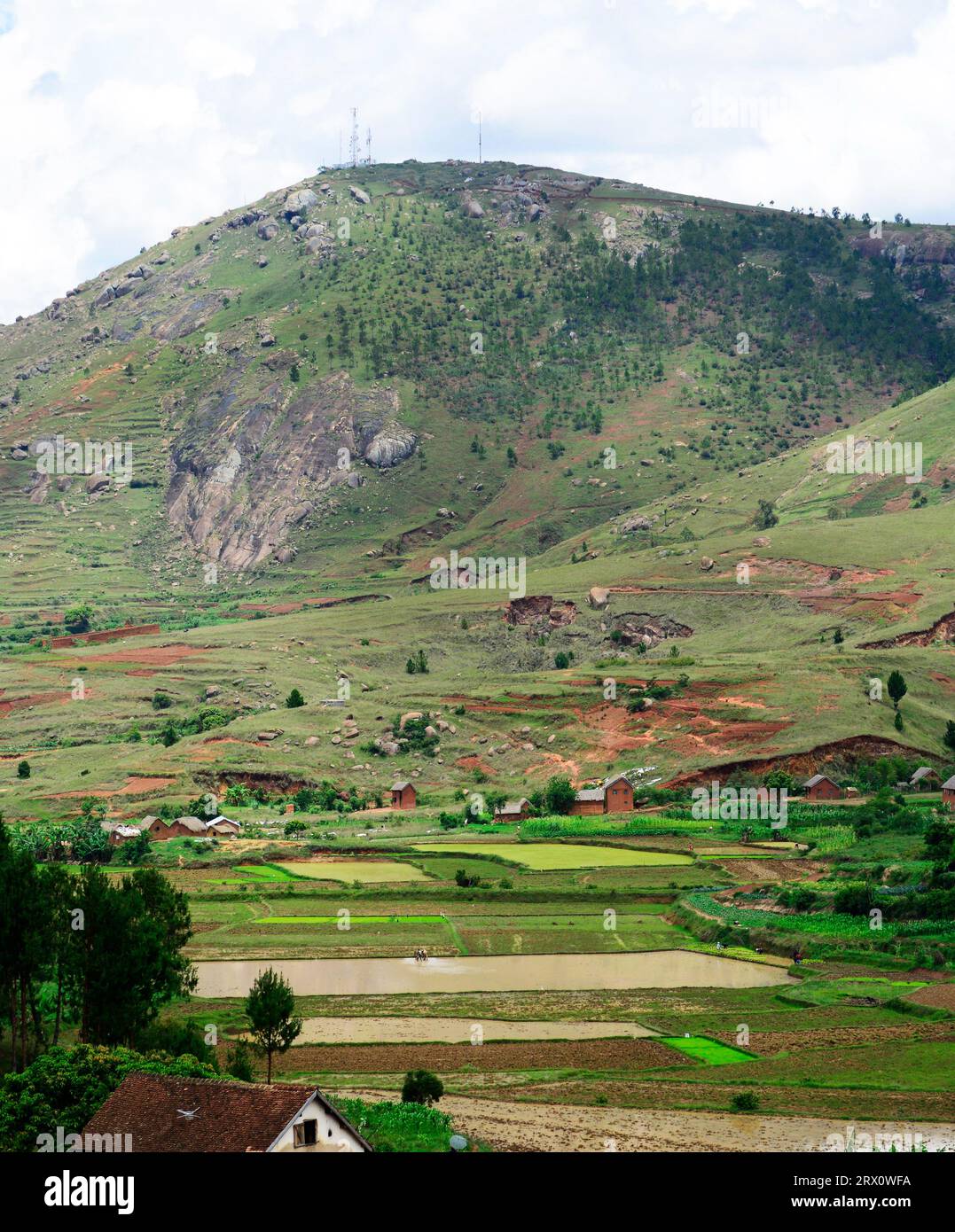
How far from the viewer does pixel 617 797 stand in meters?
101

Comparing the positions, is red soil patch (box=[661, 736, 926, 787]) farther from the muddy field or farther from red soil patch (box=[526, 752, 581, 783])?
the muddy field

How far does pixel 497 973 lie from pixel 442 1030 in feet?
31.4

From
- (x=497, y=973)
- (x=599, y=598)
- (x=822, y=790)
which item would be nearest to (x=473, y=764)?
(x=822, y=790)

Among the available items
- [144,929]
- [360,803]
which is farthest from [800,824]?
[144,929]

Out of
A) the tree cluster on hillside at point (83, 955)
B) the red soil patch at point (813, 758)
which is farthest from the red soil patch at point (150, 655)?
the tree cluster on hillside at point (83, 955)

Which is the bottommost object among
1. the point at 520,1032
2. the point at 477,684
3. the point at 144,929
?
the point at 520,1032

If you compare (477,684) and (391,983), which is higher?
(477,684)

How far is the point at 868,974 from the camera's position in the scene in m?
57.4

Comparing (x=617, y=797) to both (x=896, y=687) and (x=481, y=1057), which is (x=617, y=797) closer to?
(x=896, y=687)

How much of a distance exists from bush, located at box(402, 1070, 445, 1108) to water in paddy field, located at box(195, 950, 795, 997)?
1613 cm

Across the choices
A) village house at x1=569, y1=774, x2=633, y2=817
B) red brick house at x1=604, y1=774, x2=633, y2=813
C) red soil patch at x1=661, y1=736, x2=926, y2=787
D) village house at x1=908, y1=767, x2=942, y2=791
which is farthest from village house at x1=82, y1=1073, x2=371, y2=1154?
red soil patch at x1=661, y1=736, x2=926, y2=787
